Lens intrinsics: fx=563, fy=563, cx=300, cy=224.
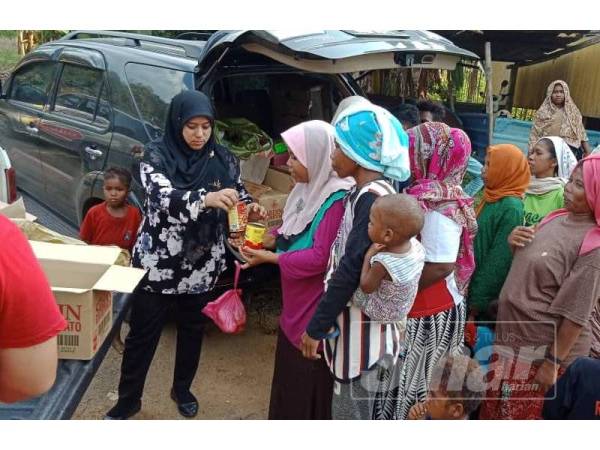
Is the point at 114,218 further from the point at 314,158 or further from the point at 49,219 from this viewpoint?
the point at 49,219

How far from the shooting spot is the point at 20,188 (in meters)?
5.06

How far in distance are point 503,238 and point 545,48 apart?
254 inches

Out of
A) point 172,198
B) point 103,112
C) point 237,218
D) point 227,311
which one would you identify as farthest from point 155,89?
point 227,311

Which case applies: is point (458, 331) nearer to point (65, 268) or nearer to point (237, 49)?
point (65, 268)

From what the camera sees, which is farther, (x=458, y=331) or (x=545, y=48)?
(x=545, y=48)

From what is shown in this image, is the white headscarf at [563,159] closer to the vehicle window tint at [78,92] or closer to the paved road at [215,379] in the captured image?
the paved road at [215,379]

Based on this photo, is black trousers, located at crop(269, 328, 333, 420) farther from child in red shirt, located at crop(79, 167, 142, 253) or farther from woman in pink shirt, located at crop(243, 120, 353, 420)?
child in red shirt, located at crop(79, 167, 142, 253)

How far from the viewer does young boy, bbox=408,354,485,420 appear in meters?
2.36

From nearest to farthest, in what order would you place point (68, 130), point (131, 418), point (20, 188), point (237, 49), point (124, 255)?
point (124, 255)
point (131, 418)
point (237, 49)
point (68, 130)
point (20, 188)

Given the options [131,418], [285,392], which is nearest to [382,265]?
[285,392]

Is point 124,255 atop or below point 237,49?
below

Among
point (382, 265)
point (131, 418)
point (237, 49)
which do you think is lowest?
point (131, 418)

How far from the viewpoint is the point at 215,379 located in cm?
336

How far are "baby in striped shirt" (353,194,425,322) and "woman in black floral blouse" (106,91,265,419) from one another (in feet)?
2.50
